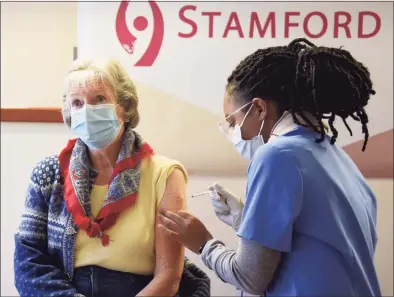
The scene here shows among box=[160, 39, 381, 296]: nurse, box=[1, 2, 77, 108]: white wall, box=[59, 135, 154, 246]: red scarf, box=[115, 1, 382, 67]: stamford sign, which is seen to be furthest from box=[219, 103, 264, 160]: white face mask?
box=[1, 2, 77, 108]: white wall

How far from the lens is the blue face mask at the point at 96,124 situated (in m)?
1.61

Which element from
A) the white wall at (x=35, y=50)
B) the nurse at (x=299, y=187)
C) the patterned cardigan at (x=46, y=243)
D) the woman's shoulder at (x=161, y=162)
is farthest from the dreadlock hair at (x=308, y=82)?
the white wall at (x=35, y=50)

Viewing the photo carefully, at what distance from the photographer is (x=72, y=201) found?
1608 mm

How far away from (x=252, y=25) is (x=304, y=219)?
112 cm

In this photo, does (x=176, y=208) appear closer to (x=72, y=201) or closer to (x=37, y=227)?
(x=72, y=201)

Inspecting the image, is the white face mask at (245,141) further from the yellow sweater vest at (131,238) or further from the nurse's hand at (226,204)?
the yellow sweater vest at (131,238)

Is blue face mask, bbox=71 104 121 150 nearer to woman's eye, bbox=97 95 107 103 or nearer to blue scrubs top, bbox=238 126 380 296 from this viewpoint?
woman's eye, bbox=97 95 107 103

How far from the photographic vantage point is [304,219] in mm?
1119

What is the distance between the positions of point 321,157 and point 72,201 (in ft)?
2.82

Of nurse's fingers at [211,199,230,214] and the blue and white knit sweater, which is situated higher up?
nurse's fingers at [211,199,230,214]

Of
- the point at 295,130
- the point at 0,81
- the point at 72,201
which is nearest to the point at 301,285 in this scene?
the point at 295,130

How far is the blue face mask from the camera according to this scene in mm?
1613

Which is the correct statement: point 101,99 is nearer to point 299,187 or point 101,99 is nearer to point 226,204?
point 226,204

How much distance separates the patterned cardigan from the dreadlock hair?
75cm
